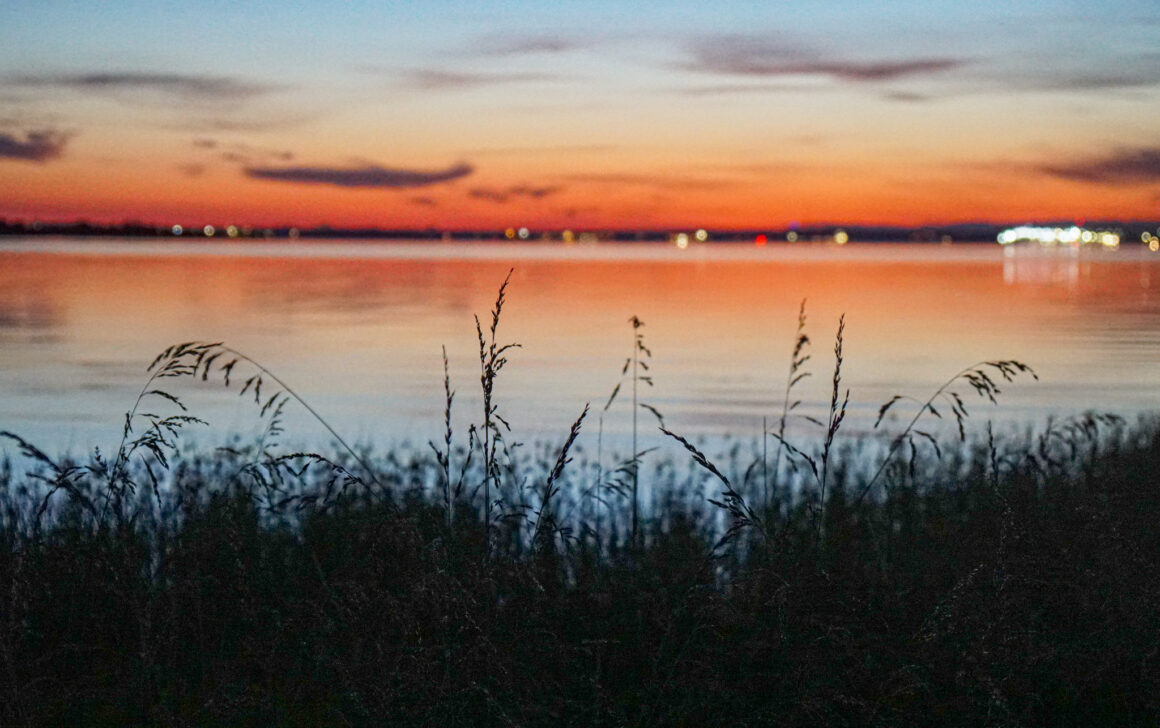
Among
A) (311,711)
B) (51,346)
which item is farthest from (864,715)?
(51,346)

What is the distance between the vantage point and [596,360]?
28.2m

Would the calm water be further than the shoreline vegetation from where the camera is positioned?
Yes

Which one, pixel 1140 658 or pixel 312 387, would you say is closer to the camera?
pixel 1140 658

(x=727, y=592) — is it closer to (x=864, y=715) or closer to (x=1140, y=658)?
(x=864, y=715)

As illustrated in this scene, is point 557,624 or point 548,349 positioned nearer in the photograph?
point 557,624

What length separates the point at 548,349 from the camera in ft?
101

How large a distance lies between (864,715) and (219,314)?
41919 millimetres

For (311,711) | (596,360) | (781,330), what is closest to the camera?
(311,711)

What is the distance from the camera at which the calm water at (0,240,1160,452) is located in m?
19.0

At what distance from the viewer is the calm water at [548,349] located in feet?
62.2

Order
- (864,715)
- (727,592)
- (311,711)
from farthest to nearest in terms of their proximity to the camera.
A: (727,592)
(311,711)
(864,715)

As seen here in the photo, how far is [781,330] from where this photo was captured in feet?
126

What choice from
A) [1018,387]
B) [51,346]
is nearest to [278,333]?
[51,346]

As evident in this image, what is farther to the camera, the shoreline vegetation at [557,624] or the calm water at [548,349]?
the calm water at [548,349]
